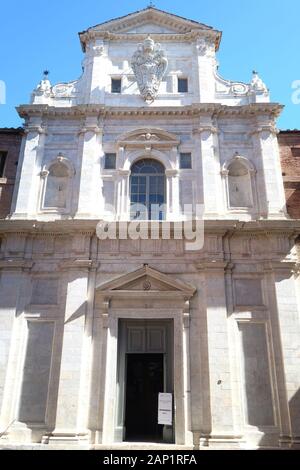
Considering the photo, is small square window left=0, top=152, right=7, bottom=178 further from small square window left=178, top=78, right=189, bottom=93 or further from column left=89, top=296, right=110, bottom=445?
small square window left=178, top=78, right=189, bottom=93

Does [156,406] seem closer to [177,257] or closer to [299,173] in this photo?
[177,257]

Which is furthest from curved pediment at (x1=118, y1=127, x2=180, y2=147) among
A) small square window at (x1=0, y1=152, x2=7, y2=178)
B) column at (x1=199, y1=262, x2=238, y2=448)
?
column at (x1=199, y1=262, x2=238, y2=448)

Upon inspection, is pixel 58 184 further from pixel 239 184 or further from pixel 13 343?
pixel 239 184

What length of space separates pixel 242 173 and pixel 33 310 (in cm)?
996

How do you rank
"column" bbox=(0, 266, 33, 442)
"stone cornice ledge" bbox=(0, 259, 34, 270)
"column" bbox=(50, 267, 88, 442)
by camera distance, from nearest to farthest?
"column" bbox=(50, 267, 88, 442), "column" bbox=(0, 266, 33, 442), "stone cornice ledge" bbox=(0, 259, 34, 270)

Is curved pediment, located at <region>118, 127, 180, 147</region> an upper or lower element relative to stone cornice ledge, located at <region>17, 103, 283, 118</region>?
lower

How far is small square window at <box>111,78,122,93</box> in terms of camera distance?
17812 mm

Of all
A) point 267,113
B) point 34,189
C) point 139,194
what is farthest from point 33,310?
point 267,113

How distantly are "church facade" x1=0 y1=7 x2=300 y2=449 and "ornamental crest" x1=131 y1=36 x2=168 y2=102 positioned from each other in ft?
0.21

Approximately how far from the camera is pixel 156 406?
13445 mm

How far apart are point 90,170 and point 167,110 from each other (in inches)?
171

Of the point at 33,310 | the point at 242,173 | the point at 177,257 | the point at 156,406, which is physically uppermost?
the point at 242,173

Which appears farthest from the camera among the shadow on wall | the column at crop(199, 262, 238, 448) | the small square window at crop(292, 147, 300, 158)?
the small square window at crop(292, 147, 300, 158)

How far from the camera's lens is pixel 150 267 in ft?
46.2
